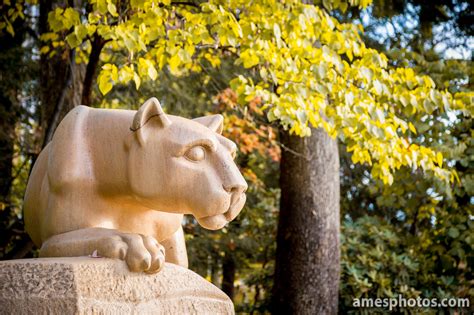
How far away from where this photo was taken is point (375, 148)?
479cm

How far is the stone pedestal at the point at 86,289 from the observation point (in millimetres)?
2039

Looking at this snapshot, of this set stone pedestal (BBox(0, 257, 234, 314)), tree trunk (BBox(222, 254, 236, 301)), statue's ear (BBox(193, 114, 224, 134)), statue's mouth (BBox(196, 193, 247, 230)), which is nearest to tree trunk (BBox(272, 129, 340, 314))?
statue's ear (BBox(193, 114, 224, 134))

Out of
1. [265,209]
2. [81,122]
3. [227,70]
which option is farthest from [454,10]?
[81,122]

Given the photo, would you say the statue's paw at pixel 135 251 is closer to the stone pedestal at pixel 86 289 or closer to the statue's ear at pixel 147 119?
the stone pedestal at pixel 86 289

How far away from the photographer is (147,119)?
2416 millimetres

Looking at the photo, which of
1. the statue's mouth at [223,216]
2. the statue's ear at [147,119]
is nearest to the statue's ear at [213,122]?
the statue's ear at [147,119]

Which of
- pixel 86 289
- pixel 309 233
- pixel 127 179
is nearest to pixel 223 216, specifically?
pixel 127 179

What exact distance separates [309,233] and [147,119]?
3830 millimetres

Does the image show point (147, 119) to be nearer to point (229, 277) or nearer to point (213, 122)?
point (213, 122)

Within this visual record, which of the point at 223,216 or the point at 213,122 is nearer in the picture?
the point at 223,216

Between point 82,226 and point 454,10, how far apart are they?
298 inches

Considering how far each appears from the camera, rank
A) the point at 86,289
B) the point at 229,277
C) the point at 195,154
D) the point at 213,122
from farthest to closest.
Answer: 1. the point at 229,277
2. the point at 213,122
3. the point at 195,154
4. the point at 86,289

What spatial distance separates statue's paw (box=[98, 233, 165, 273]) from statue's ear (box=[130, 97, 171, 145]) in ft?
1.23

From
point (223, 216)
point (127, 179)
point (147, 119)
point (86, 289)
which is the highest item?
point (147, 119)
